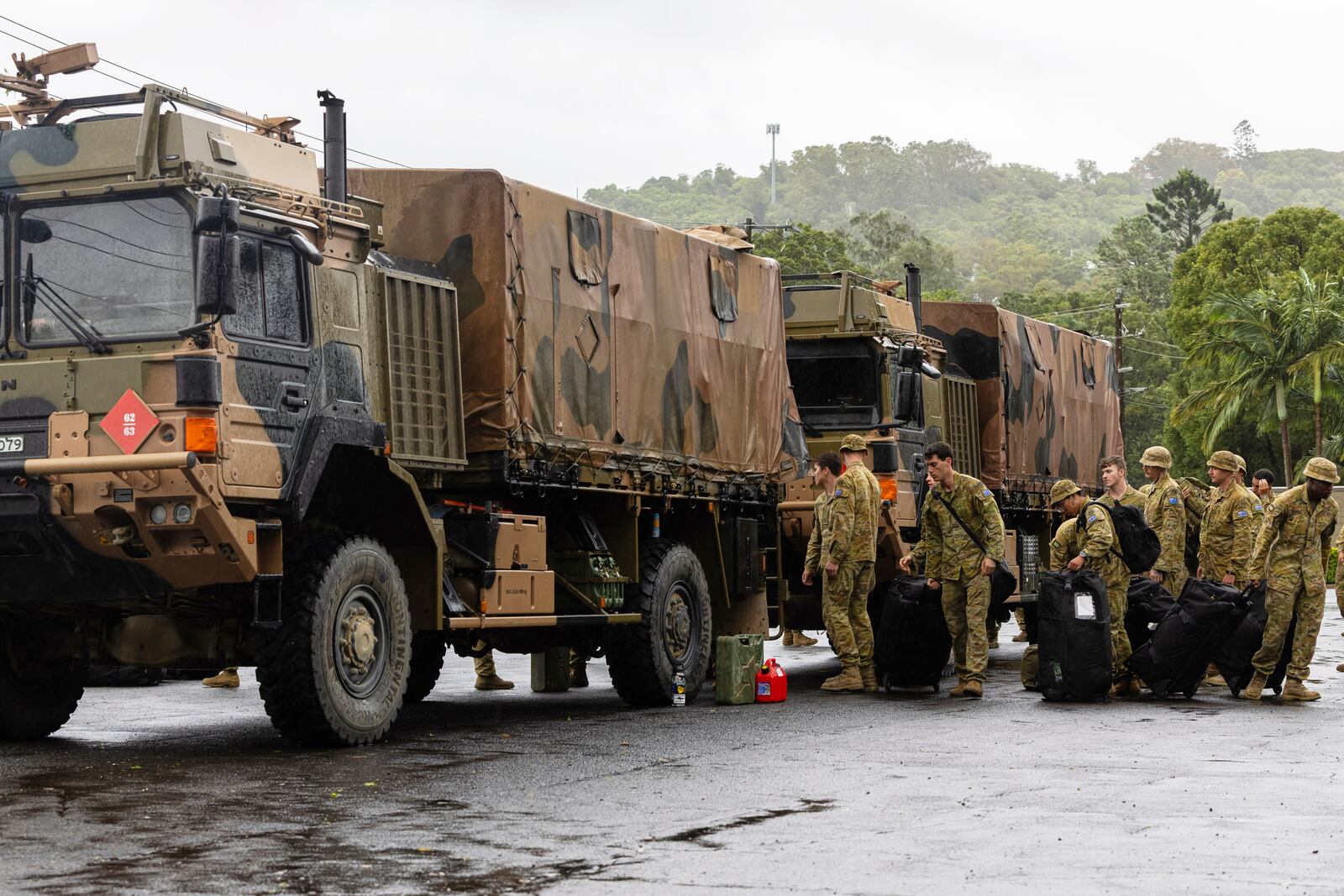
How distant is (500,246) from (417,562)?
2231mm

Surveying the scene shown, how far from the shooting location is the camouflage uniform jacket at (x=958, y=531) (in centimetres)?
1575

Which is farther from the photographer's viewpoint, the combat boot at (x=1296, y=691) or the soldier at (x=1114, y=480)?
the soldier at (x=1114, y=480)

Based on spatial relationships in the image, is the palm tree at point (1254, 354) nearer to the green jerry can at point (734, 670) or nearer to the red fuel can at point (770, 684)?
the red fuel can at point (770, 684)

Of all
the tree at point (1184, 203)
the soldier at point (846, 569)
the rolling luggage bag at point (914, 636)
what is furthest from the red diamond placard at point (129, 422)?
the tree at point (1184, 203)

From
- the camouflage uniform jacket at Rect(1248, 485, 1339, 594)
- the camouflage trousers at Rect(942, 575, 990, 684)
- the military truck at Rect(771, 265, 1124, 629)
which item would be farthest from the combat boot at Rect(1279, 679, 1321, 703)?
the military truck at Rect(771, 265, 1124, 629)

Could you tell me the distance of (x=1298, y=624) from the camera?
15297mm

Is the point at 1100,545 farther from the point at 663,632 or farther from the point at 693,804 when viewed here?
the point at 693,804

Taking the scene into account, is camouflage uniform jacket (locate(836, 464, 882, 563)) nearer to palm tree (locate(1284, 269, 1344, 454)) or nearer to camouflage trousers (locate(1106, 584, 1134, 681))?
camouflage trousers (locate(1106, 584, 1134, 681))

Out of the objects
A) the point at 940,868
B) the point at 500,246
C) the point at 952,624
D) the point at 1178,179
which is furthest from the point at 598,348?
the point at 1178,179

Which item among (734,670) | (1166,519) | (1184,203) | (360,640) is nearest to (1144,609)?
(1166,519)

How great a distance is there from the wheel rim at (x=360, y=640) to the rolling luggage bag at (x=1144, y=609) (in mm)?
7392

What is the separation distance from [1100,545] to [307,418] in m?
7.11

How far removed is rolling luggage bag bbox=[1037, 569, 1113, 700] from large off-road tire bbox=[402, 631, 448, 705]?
4678mm

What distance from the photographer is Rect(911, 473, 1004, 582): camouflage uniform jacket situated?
1575 cm
